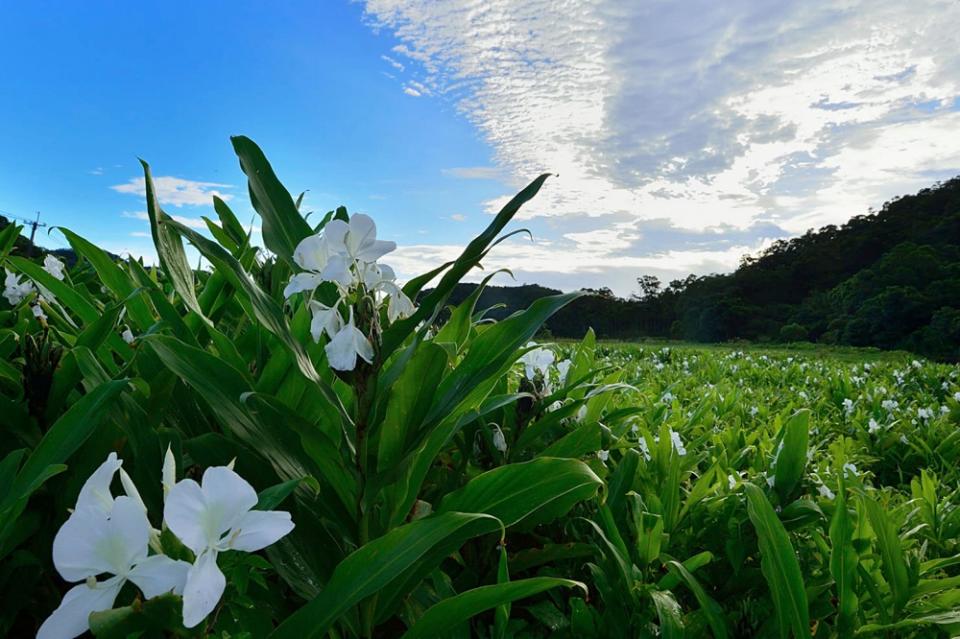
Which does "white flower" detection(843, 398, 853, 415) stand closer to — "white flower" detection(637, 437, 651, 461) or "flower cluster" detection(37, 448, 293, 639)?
"white flower" detection(637, 437, 651, 461)

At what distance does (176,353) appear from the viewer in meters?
0.99

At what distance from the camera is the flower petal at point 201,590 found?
55 cm

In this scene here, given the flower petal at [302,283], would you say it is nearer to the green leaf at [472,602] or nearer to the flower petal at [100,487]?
the flower petal at [100,487]

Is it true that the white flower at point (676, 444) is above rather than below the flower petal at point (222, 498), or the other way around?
below

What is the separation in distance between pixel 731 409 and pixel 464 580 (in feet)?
8.55

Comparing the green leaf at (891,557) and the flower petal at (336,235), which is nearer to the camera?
the flower petal at (336,235)

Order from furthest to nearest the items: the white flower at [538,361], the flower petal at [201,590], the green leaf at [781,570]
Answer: the white flower at [538,361] → the green leaf at [781,570] → the flower petal at [201,590]

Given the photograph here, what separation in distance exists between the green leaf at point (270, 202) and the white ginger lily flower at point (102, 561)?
2.06 ft

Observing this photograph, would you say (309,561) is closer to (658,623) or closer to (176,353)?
(176,353)

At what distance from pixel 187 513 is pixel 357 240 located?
0.54 m

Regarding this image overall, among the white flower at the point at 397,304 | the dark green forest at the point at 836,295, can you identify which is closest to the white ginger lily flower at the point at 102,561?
the white flower at the point at 397,304

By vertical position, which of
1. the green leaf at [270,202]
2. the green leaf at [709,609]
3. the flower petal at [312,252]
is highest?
the green leaf at [270,202]

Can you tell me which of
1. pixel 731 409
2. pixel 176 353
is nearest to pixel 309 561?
pixel 176 353

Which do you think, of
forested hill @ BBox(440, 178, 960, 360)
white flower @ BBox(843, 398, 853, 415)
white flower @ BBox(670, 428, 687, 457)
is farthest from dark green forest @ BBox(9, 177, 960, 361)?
white flower @ BBox(670, 428, 687, 457)
